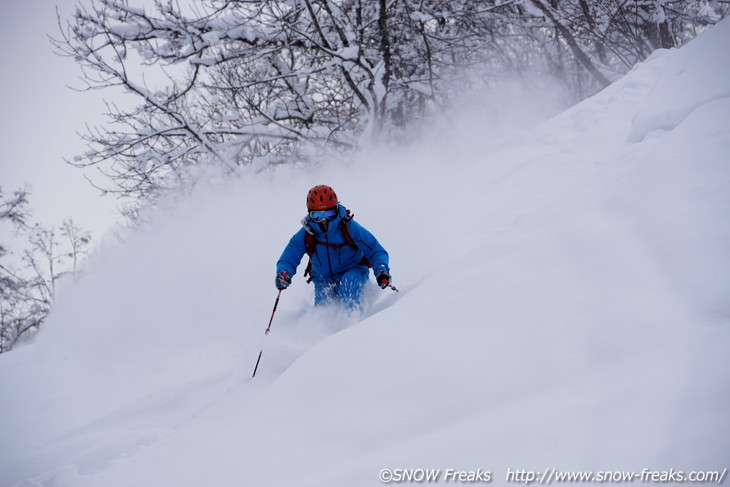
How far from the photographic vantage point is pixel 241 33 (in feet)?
26.9

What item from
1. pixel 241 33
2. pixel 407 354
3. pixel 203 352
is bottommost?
pixel 203 352

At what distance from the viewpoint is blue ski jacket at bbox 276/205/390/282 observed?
4.55 meters

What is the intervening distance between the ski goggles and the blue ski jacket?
0.23ft

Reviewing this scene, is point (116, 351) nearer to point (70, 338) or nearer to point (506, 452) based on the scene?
point (70, 338)

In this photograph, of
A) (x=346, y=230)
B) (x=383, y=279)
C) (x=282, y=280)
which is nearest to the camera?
(x=383, y=279)

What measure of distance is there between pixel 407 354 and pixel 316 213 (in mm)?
2669

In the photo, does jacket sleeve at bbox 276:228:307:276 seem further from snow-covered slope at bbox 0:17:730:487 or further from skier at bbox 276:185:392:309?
snow-covered slope at bbox 0:17:730:487

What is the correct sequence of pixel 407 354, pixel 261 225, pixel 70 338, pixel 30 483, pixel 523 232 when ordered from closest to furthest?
1. pixel 407 354
2. pixel 30 483
3. pixel 523 232
4. pixel 70 338
5. pixel 261 225

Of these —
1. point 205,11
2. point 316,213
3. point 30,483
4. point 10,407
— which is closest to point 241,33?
point 205,11

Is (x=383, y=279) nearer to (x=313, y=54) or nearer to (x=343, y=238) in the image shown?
(x=343, y=238)

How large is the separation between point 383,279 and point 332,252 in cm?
80

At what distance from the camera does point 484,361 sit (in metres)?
1.89

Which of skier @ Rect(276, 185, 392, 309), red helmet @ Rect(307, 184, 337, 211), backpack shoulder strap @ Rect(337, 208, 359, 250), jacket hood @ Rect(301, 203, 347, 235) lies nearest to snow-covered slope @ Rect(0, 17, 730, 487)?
skier @ Rect(276, 185, 392, 309)

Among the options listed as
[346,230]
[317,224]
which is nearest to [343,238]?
[346,230]
